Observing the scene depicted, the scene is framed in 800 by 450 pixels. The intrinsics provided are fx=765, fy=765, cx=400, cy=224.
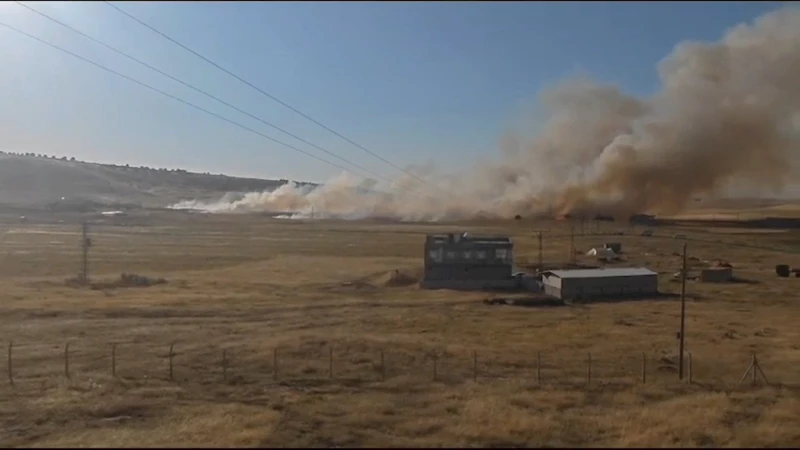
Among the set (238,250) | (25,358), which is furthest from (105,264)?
(25,358)

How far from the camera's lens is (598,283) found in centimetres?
5341

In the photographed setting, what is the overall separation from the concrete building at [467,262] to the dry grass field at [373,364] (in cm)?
293

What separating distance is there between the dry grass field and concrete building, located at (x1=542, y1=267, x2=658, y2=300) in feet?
9.24

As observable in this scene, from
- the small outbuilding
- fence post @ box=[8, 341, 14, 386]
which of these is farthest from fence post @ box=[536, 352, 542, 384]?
the small outbuilding

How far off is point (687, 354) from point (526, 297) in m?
19.2

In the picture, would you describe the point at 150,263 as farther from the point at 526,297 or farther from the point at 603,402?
the point at 603,402

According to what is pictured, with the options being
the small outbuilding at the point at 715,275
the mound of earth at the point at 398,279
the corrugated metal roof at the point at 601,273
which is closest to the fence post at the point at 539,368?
the corrugated metal roof at the point at 601,273

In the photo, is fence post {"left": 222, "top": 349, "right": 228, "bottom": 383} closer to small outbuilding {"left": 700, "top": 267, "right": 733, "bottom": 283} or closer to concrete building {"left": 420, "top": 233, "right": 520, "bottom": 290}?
concrete building {"left": 420, "top": 233, "right": 520, "bottom": 290}

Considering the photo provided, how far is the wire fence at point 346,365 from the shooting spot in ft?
90.0

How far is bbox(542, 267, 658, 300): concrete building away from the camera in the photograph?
172ft

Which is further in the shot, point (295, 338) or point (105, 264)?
point (105, 264)

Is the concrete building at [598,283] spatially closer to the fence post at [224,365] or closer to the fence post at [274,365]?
the fence post at [274,365]

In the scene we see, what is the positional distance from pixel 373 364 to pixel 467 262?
31.6m

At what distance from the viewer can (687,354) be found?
32281mm
